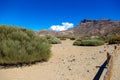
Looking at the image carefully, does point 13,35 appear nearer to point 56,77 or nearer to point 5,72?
point 5,72

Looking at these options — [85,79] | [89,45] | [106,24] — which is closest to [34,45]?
[85,79]

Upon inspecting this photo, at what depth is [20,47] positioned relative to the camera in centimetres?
946

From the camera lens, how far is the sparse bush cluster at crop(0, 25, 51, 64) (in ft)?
29.7

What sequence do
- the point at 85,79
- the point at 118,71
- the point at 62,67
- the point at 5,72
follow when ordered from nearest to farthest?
the point at 85,79, the point at 118,71, the point at 5,72, the point at 62,67

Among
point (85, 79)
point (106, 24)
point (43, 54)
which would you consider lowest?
point (85, 79)

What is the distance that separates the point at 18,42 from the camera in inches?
381

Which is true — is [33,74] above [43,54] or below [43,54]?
below

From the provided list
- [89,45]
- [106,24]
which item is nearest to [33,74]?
[89,45]

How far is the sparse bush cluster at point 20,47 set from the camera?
9.04 metres

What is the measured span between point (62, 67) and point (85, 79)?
2.12 metres

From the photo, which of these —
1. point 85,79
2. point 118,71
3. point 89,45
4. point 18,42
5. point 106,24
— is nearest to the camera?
point 85,79

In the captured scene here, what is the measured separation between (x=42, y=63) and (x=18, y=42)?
168cm

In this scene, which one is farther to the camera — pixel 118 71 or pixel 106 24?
pixel 106 24

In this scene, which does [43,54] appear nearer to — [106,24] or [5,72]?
[5,72]
